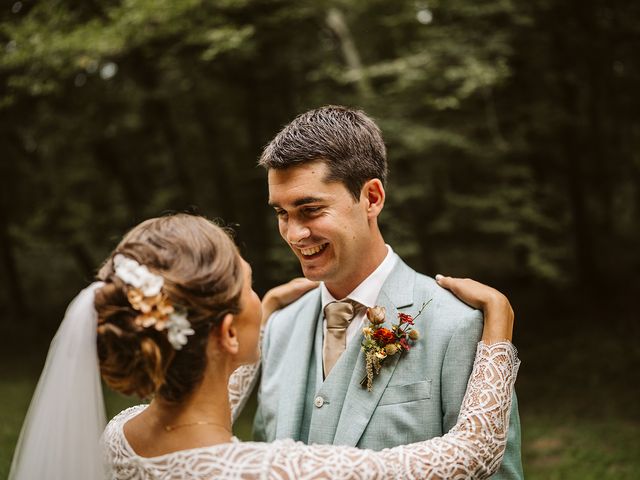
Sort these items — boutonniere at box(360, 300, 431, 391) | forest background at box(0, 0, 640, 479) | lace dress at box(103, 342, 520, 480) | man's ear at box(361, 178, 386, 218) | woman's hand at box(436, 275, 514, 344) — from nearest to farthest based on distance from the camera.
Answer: lace dress at box(103, 342, 520, 480) < woman's hand at box(436, 275, 514, 344) < boutonniere at box(360, 300, 431, 391) < man's ear at box(361, 178, 386, 218) < forest background at box(0, 0, 640, 479)

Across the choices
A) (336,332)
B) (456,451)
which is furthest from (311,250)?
(456,451)

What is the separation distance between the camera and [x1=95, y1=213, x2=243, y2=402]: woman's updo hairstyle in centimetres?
194

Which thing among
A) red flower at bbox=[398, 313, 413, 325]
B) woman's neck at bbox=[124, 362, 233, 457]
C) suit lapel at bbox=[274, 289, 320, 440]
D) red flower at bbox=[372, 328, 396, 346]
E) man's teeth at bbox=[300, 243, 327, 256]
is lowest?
suit lapel at bbox=[274, 289, 320, 440]

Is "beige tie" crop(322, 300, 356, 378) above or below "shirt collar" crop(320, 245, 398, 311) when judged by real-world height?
below

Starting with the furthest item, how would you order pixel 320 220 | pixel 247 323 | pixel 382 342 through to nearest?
pixel 320 220
pixel 382 342
pixel 247 323

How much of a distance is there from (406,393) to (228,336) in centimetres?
76

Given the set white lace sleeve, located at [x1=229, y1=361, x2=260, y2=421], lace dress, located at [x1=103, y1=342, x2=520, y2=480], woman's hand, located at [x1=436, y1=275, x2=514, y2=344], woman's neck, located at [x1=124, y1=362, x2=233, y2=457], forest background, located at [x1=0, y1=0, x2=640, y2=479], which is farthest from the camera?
forest background, located at [x1=0, y1=0, x2=640, y2=479]

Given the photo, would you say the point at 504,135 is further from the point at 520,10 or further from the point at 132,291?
the point at 132,291

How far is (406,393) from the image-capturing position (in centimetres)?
241

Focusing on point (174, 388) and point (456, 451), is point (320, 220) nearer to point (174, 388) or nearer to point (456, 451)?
point (174, 388)

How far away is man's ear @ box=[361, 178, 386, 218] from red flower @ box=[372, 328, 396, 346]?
53 centimetres

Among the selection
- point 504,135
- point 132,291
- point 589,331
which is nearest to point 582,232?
point 589,331

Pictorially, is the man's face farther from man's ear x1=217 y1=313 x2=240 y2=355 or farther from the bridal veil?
the bridal veil

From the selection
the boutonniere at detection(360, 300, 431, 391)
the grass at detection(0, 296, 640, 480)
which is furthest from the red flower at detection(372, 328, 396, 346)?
the grass at detection(0, 296, 640, 480)
